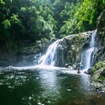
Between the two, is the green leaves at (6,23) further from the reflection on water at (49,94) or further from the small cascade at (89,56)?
the reflection on water at (49,94)

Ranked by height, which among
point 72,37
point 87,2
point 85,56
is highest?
point 87,2

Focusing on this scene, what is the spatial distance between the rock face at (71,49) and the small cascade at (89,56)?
1.09m

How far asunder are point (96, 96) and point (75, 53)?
21592mm

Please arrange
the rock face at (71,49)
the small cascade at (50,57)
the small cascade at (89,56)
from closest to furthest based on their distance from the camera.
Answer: the small cascade at (89,56) → the rock face at (71,49) → the small cascade at (50,57)

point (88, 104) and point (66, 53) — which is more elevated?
point (66, 53)

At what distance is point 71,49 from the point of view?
133 feet

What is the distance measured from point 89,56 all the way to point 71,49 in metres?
5.26

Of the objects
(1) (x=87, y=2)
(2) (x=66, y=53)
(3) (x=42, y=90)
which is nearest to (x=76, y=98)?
(3) (x=42, y=90)

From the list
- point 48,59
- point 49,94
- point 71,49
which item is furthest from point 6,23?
point 49,94

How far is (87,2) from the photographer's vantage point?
1876 inches

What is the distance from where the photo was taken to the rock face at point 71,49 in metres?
39.0

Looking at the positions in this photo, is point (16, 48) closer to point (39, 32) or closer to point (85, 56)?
point (39, 32)

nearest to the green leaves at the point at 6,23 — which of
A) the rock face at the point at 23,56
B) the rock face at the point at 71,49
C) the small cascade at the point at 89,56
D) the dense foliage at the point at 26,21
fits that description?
the dense foliage at the point at 26,21

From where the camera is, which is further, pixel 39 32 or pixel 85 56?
pixel 39 32
